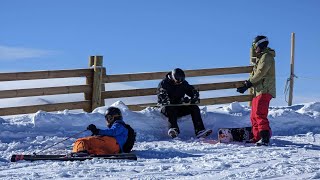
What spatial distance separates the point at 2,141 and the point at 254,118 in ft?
14.2

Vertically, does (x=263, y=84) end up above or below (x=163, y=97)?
above

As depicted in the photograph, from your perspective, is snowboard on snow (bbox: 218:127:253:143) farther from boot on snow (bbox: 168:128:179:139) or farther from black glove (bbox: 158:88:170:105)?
black glove (bbox: 158:88:170:105)

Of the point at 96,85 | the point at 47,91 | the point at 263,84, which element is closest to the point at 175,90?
the point at 263,84

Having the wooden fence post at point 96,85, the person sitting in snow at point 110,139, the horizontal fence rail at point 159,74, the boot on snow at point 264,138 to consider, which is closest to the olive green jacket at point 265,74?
the boot on snow at point 264,138

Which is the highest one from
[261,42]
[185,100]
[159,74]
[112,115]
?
[261,42]

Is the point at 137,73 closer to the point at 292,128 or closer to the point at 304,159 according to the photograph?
the point at 292,128

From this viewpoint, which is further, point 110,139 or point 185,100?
point 185,100

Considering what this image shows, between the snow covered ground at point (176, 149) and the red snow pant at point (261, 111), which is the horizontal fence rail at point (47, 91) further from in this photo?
the red snow pant at point (261, 111)

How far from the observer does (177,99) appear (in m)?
11.4

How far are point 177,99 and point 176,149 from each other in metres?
2.12

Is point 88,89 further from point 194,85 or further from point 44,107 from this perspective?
point 194,85

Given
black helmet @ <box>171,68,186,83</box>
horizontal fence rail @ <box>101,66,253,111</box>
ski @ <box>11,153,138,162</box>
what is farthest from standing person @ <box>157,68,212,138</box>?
ski @ <box>11,153,138,162</box>

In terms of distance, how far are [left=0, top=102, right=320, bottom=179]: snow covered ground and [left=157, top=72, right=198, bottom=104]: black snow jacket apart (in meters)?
0.47

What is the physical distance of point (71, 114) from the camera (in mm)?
11094
